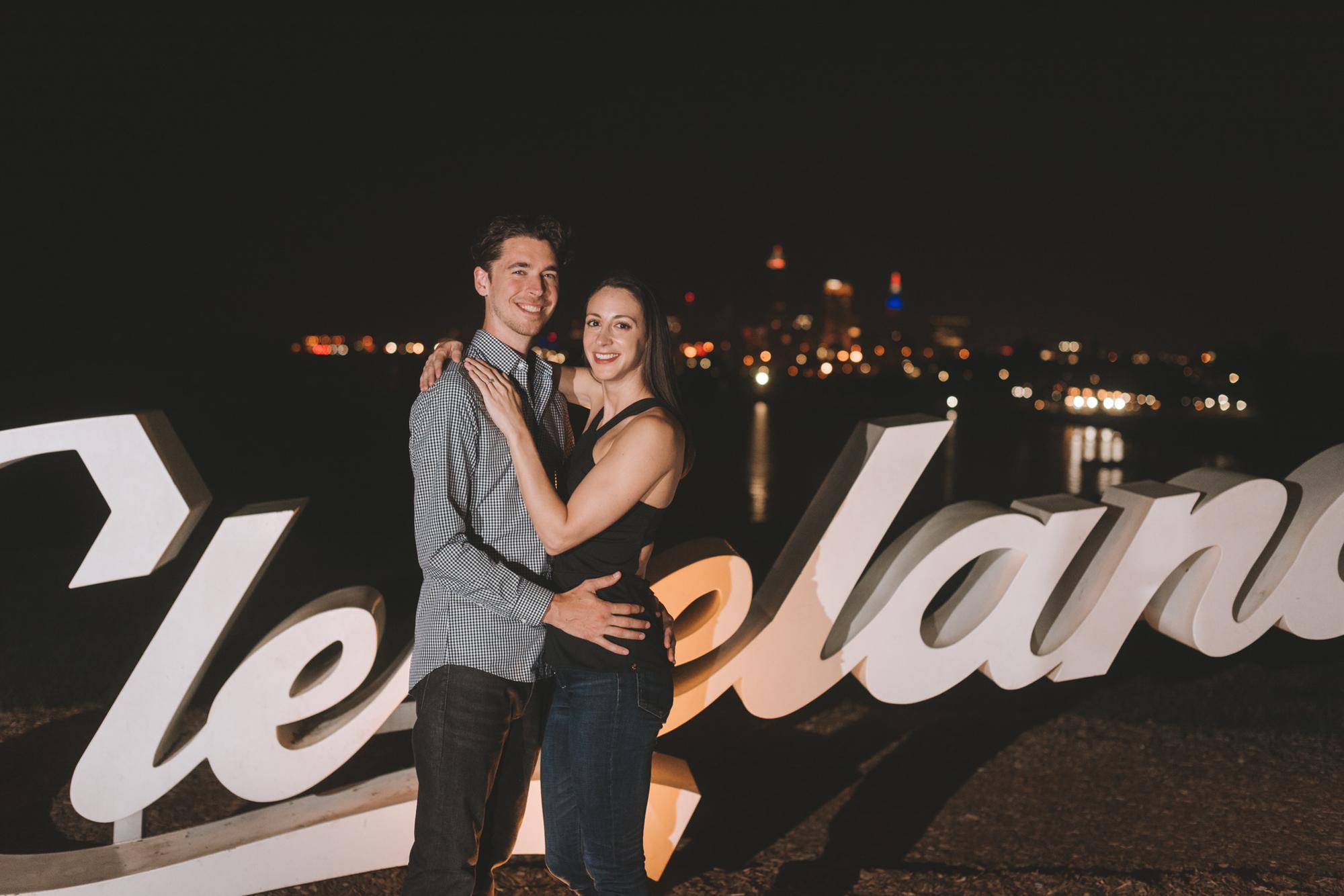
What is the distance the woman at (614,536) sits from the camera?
3279mm

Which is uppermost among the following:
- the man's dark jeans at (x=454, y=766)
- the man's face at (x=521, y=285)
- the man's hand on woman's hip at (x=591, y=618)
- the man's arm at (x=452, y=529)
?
the man's face at (x=521, y=285)

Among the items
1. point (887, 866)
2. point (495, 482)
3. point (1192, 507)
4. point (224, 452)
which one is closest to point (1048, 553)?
point (1192, 507)

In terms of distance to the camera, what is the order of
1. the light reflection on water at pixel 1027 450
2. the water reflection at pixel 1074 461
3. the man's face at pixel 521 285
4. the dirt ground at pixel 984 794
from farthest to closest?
the water reflection at pixel 1074 461 < the light reflection on water at pixel 1027 450 < the dirt ground at pixel 984 794 < the man's face at pixel 521 285

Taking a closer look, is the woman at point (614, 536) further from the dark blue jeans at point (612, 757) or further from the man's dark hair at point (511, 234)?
the man's dark hair at point (511, 234)

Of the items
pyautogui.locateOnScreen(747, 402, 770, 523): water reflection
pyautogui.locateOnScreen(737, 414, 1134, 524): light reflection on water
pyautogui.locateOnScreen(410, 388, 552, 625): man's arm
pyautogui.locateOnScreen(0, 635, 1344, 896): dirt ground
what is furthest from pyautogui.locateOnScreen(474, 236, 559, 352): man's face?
pyautogui.locateOnScreen(747, 402, 770, 523): water reflection

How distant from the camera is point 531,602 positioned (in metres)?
3.29

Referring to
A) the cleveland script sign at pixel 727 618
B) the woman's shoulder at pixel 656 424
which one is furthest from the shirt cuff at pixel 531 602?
the cleveland script sign at pixel 727 618

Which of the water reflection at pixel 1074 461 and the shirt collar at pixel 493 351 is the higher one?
the shirt collar at pixel 493 351

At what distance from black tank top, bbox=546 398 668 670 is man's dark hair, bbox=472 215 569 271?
0.72 metres

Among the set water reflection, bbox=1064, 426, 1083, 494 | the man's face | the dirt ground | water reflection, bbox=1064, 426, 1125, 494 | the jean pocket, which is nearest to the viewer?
the jean pocket

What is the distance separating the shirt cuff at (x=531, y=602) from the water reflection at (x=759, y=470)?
549 inches

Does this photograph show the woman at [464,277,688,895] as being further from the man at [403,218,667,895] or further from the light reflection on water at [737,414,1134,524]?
the light reflection on water at [737,414,1134,524]

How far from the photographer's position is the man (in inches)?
130

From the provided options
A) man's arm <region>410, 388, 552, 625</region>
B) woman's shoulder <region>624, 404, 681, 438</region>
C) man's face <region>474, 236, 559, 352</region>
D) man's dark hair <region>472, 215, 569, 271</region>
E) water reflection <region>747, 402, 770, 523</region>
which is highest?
man's dark hair <region>472, 215, 569, 271</region>
